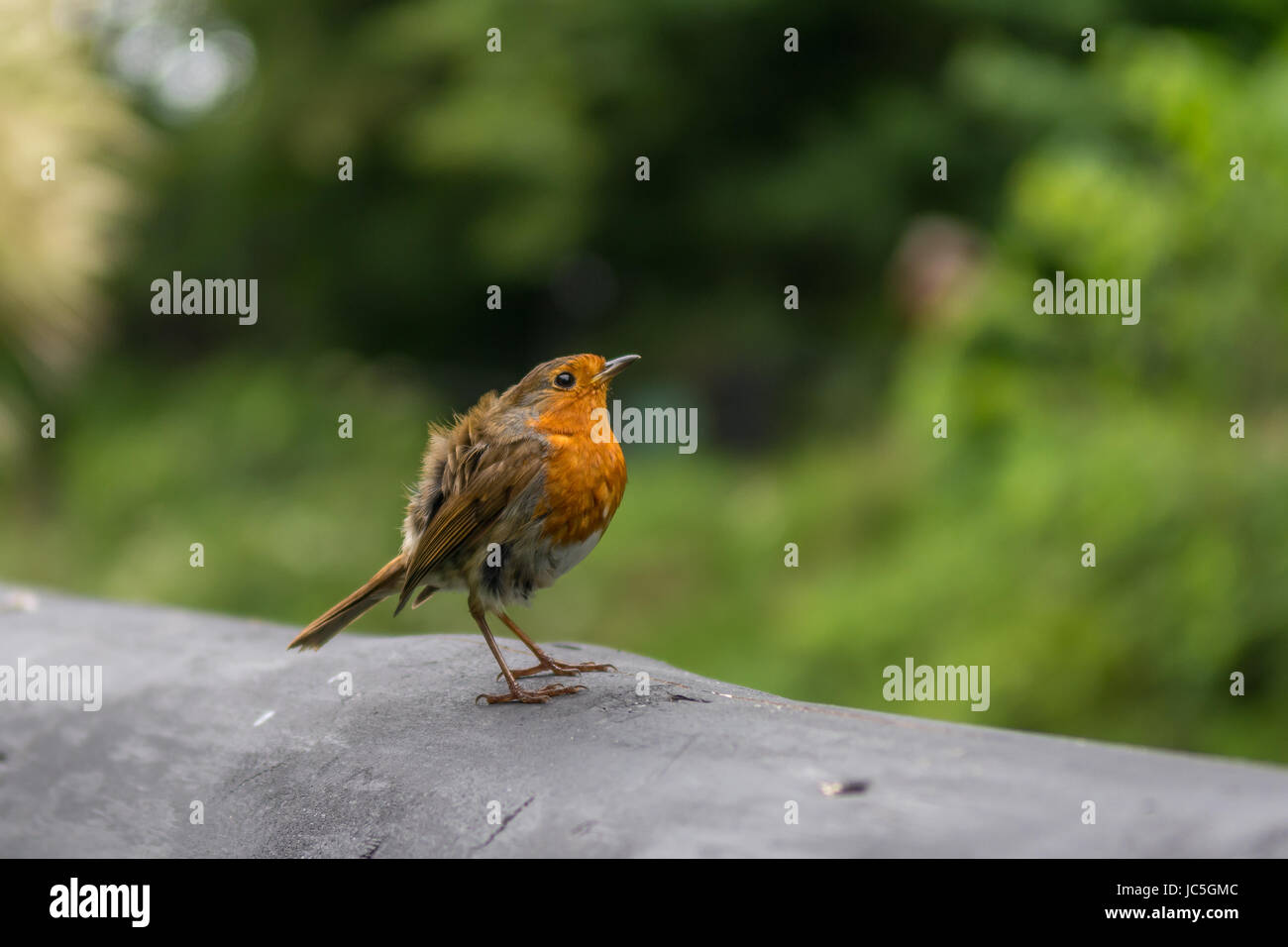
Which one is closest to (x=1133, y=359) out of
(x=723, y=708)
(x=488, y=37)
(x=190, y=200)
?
(x=723, y=708)

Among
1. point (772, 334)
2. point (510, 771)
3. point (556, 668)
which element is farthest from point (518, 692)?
point (772, 334)

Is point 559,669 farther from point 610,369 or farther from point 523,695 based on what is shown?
point 610,369

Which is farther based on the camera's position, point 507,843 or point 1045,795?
point 507,843

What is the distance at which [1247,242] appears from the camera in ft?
15.3

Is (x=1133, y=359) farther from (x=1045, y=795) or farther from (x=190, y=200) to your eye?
(x=190, y=200)

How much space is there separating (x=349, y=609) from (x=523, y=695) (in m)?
0.51

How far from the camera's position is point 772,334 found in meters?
11.2

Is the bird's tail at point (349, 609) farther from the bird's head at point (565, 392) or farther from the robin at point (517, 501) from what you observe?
the bird's head at point (565, 392)

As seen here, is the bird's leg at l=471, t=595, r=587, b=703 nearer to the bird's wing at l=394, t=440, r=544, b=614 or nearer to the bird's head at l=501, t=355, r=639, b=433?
the bird's wing at l=394, t=440, r=544, b=614

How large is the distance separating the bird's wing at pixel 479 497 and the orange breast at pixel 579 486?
37mm

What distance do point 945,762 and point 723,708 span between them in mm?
386

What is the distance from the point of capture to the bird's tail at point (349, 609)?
215 cm

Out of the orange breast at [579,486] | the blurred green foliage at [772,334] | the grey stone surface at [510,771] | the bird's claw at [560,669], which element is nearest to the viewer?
the grey stone surface at [510,771]

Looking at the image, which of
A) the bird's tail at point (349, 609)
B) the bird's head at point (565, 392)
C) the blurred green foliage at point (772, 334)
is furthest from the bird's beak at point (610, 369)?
the blurred green foliage at point (772, 334)
